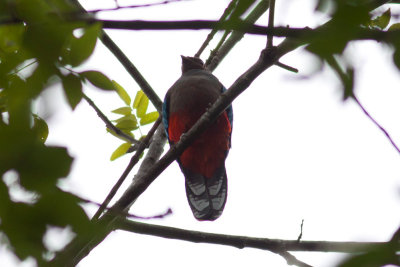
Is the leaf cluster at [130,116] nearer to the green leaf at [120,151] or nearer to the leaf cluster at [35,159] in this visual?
the green leaf at [120,151]

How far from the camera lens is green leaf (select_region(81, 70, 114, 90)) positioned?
166cm

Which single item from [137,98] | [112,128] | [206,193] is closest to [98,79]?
[112,128]

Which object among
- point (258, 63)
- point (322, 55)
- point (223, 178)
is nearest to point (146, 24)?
point (322, 55)

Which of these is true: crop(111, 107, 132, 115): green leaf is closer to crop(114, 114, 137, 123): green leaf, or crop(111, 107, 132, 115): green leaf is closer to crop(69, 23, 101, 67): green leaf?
crop(114, 114, 137, 123): green leaf

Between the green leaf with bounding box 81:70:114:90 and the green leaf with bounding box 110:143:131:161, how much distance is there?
110 inches

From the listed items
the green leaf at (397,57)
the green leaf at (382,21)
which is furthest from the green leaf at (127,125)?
the green leaf at (397,57)

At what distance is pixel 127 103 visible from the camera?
4.60 metres

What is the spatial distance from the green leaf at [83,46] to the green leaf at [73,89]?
52mm

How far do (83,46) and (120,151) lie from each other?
10.3 ft

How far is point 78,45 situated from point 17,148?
1.98ft

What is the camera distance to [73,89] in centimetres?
149

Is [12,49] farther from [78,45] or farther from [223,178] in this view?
[223,178]

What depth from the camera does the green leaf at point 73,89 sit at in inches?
57.2

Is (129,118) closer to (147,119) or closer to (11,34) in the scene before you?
(147,119)
